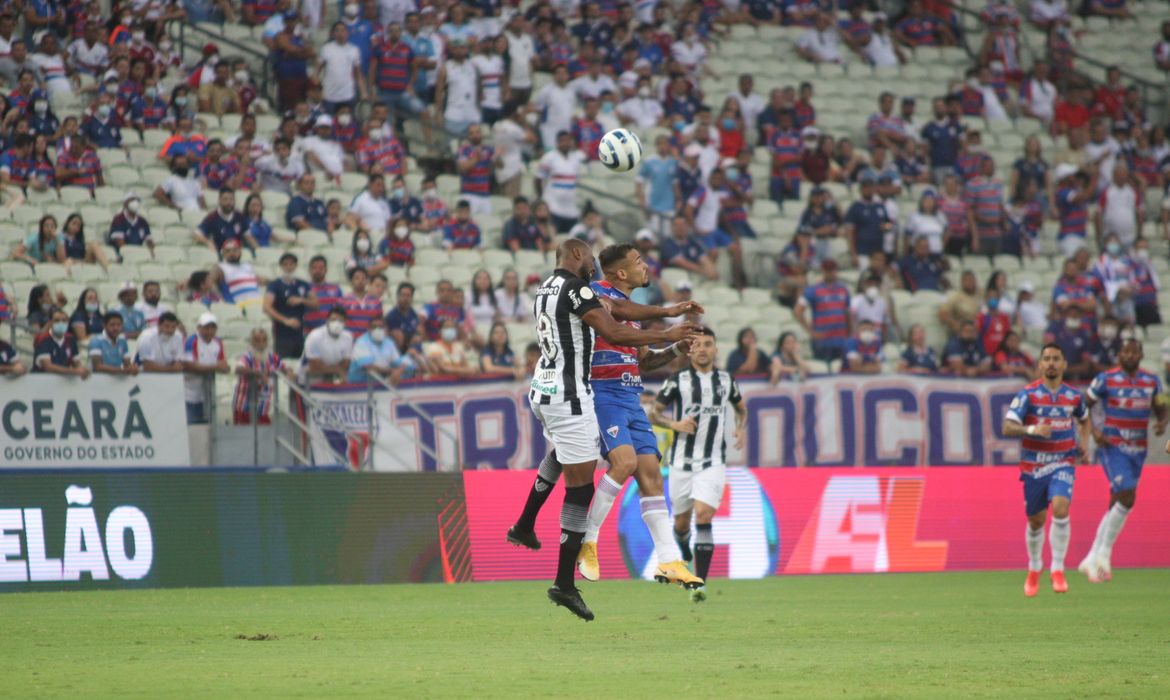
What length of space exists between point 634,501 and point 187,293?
6.66 m

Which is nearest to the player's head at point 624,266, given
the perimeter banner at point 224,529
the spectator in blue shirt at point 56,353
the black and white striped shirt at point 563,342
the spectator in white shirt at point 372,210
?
the black and white striped shirt at point 563,342

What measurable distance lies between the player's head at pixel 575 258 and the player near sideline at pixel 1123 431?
31.0ft

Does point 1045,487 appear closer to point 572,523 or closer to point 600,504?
point 600,504

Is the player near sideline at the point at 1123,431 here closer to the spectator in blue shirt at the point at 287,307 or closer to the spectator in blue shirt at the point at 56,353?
the spectator in blue shirt at the point at 287,307

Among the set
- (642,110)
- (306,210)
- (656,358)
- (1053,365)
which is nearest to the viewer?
(656,358)

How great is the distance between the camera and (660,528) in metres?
12.5

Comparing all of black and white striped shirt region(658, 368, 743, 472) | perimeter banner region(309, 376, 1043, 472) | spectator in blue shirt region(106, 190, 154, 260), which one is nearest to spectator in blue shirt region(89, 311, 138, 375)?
perimeter banner region(309, 376, 1043, 472)

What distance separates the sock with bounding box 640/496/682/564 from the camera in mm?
12297

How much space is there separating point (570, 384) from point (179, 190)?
12.9 meters

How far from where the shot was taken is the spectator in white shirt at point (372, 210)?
79.1 ft

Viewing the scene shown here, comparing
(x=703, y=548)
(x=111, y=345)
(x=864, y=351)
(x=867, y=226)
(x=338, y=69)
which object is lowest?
(x=703, y=548)

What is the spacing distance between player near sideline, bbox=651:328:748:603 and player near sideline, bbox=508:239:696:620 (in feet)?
17.3

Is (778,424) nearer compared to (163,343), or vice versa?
(163,343)

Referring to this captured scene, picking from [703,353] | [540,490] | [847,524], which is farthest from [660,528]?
[847,524]
